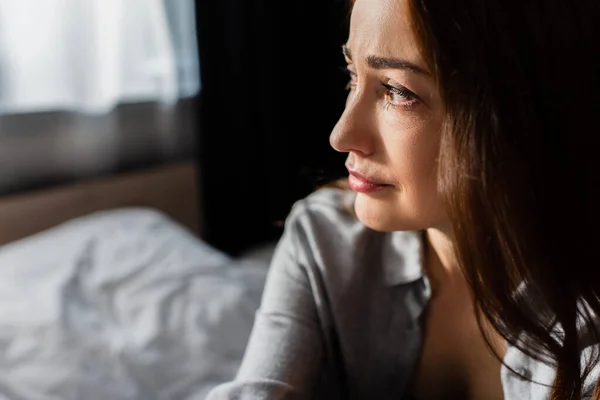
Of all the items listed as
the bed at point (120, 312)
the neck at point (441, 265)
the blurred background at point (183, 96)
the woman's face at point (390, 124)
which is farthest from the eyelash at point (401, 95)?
the bed at point (120, 312)

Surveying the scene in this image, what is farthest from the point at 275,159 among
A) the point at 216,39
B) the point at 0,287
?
the point at 0,287

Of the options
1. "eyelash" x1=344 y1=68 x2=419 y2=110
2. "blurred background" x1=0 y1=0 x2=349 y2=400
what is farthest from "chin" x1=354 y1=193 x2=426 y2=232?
"blurred background" x1=0 y1=0 x2=349 y2=400

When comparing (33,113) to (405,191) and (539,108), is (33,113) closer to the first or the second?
(405,191)

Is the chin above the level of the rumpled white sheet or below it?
above

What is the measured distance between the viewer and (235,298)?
4.23 ft

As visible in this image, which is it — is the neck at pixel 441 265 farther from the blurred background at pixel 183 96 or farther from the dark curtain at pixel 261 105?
the dark curtain at pixel 261 105

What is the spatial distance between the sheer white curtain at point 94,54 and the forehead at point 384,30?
44.3 inches

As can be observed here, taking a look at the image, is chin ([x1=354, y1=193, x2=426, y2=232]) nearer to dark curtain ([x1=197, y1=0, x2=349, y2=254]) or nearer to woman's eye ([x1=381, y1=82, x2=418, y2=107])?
woman's eye ([x1=381, y1=82, x2=418, y2=107])

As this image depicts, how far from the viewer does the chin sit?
0.71 meters

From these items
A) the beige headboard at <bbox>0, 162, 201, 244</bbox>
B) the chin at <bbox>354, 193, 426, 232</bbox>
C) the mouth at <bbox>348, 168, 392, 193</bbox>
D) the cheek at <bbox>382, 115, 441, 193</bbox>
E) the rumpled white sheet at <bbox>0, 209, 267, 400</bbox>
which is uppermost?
the cheek at <bbox>382, 115, 441, 193</bbox>

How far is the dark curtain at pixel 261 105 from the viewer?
78.3 inches

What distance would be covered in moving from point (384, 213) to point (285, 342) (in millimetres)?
223

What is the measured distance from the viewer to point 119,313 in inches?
50.2

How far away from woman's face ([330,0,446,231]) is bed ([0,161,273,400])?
22.6 inches
